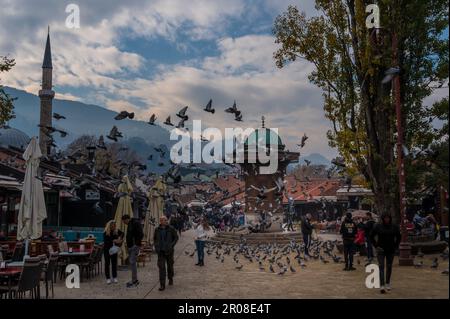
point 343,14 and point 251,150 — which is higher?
point 343,14

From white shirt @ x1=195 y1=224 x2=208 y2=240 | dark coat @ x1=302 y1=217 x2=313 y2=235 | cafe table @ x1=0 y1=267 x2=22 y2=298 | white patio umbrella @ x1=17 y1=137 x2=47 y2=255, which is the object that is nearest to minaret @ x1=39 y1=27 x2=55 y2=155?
white shirt @ x1=195 y1=224 x2=208 y2=240

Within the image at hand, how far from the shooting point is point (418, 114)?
1599cm

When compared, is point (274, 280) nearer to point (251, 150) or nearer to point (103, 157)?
point (251, 150)

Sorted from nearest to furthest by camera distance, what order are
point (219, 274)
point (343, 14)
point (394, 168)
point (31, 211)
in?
point (31, 211)
point (219, 274)
point (394, 168)
point (343, 14)

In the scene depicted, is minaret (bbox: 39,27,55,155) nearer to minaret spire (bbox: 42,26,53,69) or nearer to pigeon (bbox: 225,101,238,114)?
minaret spire (bbox: 42,26,53,69)

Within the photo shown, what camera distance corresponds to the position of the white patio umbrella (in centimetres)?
1126

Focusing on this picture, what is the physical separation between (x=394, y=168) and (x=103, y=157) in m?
34.1

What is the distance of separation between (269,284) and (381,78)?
8808 mm

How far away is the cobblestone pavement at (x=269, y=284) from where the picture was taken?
360 inches

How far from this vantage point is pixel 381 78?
51.7 feet

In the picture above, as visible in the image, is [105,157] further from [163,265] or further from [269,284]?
[269,284]

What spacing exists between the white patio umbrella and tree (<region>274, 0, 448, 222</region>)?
1057cm

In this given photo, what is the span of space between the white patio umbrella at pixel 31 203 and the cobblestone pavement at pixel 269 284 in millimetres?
1516

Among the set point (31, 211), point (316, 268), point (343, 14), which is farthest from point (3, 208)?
→ point (343, 14)
